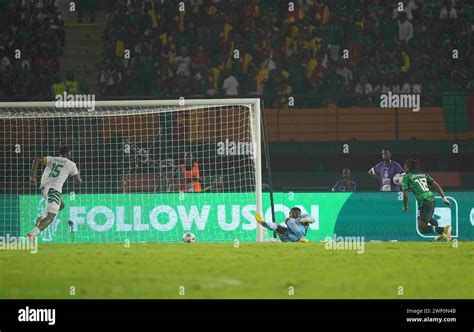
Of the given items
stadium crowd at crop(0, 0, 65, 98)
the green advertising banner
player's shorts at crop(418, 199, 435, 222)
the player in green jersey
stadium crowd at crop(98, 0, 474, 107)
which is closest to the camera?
the player in green jersey

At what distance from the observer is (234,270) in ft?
47.8

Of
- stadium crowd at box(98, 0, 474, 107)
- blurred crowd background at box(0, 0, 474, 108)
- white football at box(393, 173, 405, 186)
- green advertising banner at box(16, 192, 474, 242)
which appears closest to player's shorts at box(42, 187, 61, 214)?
green advertising banner at box(16, 192, 474, 242)

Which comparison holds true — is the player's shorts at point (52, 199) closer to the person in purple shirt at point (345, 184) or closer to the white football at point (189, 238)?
the white football at point (189, 238)

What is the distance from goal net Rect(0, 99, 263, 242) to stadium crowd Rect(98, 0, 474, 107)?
3.40 metres

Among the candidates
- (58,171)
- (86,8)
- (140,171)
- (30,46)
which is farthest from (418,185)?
(86,8)

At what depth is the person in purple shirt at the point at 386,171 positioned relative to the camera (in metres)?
24.2

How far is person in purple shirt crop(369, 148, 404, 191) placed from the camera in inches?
953

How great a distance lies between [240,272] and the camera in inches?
566

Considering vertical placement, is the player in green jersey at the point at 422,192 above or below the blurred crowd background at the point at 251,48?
below

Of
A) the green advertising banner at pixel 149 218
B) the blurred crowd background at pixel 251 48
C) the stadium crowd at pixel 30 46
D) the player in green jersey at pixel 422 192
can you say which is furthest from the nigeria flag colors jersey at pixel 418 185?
the stadium crowd at pixel 30 46

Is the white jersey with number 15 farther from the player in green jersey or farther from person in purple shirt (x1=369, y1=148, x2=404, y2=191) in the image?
person in purple shirt (x1=369, y1=148, x2=404, y2=191)

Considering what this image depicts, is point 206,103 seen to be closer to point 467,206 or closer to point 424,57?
point 467,206

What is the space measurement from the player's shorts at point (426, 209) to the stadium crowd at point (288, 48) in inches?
251
